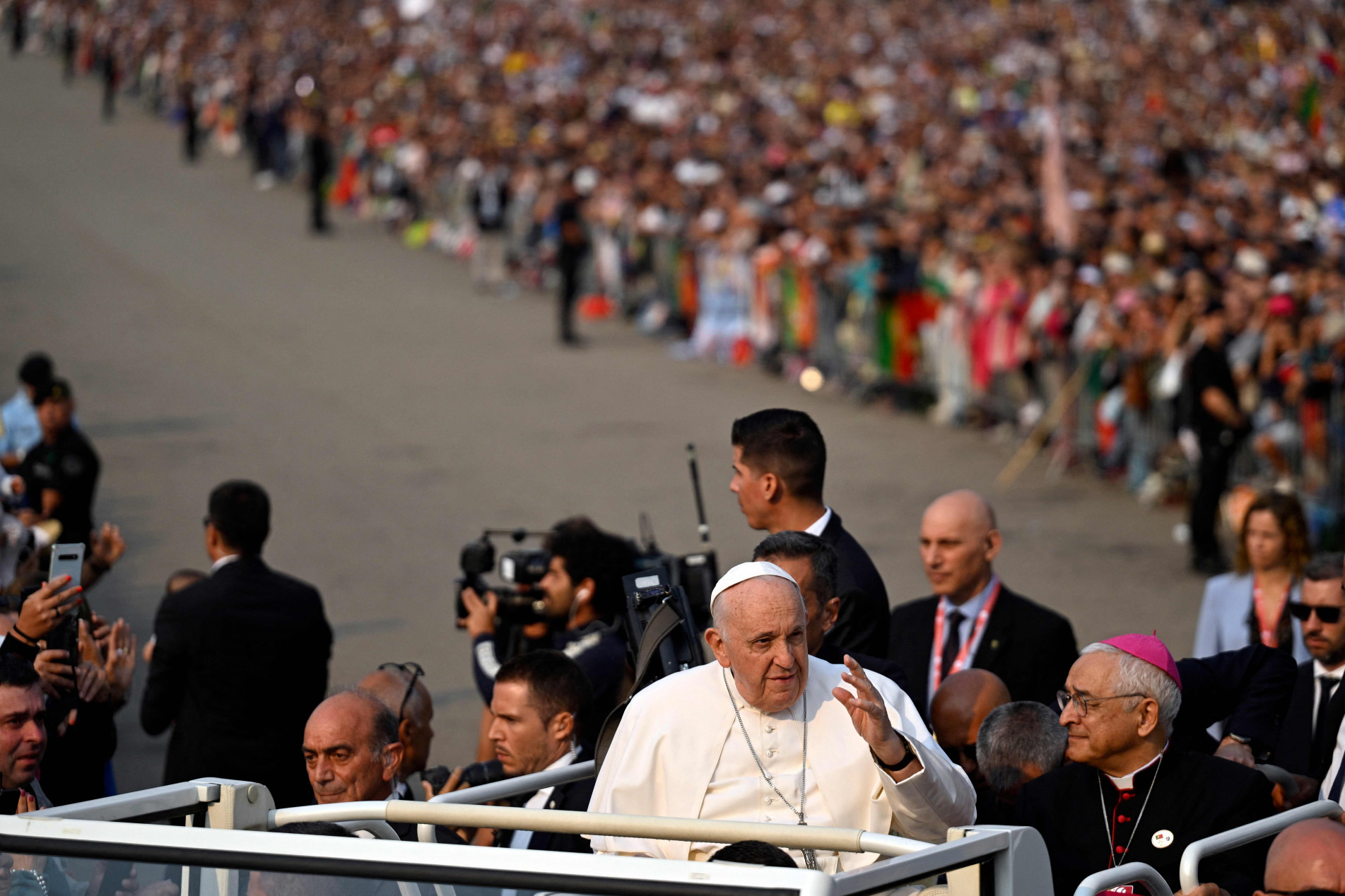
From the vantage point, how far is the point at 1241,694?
17.8 feet

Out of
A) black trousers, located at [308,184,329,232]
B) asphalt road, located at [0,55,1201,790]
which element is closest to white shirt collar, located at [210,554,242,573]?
asphalt road, located at [0,55,1201,790]

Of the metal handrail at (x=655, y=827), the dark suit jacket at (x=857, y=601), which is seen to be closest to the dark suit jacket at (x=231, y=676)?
the dark suit jacket at (x=857, y=601)

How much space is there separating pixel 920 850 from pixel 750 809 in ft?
3.23

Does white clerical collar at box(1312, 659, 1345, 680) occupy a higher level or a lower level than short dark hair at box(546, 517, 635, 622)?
lower

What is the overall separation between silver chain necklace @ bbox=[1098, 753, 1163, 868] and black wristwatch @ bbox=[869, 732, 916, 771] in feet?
2.83

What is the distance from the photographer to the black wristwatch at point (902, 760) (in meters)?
3.85

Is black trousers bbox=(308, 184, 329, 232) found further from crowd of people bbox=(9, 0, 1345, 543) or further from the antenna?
the antenna

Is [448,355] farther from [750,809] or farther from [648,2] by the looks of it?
[648,2]

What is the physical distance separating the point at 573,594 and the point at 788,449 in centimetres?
165

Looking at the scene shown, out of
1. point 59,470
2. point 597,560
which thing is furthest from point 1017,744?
point 59,470

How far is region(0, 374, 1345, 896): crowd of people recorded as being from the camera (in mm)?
4047

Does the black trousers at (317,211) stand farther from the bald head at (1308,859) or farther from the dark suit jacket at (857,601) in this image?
the bald head at (1308,859)

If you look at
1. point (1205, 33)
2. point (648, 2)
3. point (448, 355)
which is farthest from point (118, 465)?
point (648, 2)

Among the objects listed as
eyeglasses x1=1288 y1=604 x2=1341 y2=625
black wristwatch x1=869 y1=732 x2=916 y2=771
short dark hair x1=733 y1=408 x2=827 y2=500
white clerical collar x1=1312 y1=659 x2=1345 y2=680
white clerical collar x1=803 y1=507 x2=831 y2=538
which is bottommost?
black wristwatch x1=869 y1=732 x2=916 y2=771
